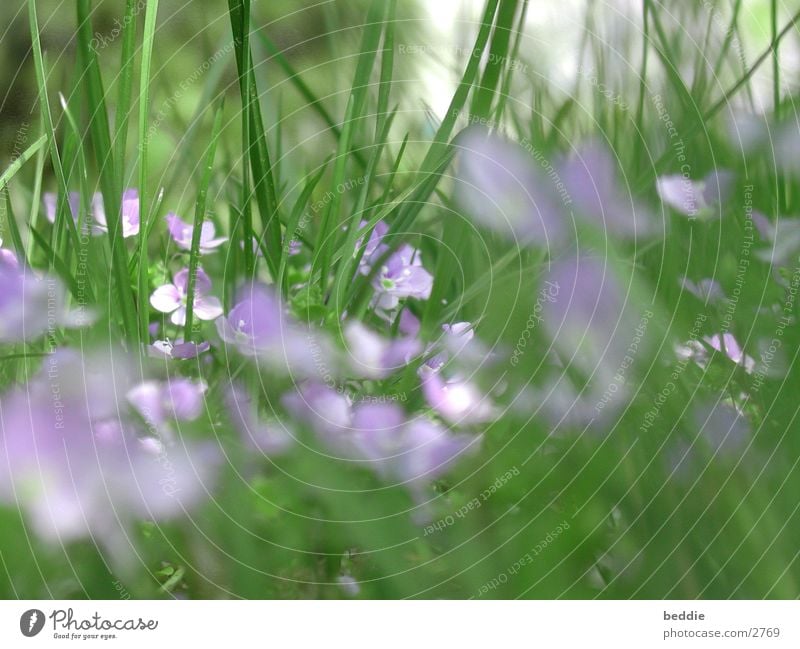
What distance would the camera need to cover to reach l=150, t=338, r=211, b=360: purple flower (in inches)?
16.9

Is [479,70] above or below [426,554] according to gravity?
above

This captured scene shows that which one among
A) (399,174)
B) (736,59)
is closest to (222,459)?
(399,174)

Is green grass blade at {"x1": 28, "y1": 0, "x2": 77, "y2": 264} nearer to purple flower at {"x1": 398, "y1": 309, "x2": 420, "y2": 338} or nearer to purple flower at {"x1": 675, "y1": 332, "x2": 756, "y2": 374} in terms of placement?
purple flower at {"x1": 398, "y1": 309, "x2": 420, "y2": 338}

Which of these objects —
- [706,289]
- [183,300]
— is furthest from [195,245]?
[706,289]

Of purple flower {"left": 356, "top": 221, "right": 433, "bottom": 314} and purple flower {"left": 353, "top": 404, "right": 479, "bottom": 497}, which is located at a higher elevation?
purple flower {"left": 356, "top": 221, "right": 433, "bottom": 314}

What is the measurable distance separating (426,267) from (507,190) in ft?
0.18

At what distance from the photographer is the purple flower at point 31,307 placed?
17.2 inches

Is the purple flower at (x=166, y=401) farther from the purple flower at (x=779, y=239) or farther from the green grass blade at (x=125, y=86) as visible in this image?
the purple flower at (x=779, y=239)

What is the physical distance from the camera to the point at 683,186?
0.47m

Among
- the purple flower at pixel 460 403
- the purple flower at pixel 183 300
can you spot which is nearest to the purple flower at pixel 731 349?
the purple flower at pixel 460 403

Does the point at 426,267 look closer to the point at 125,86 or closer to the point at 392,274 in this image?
the point at 392,274
